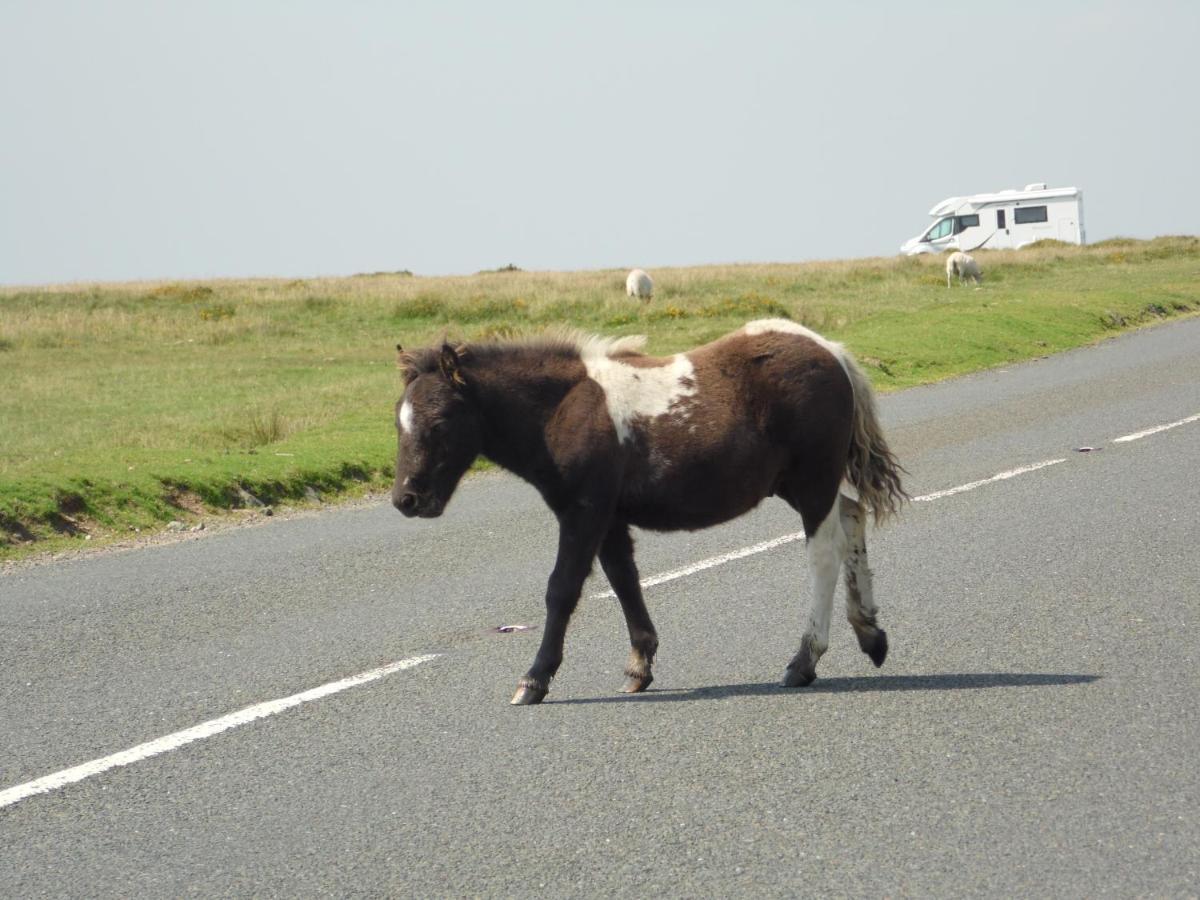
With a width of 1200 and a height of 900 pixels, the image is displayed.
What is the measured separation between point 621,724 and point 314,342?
30.2 m

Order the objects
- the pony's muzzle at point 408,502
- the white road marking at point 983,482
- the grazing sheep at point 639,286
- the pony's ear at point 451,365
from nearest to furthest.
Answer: the pony's muzzle at point 408,502 < the pony's ear at point 451,365 < the white road marking at point 983,482 < the grazing sheep at point 639,286

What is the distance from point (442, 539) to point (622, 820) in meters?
6.40

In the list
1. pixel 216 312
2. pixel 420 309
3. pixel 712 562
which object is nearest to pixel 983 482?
pixel 712 562

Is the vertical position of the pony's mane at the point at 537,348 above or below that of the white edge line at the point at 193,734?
above

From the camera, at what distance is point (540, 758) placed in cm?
575

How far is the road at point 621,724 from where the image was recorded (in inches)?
186

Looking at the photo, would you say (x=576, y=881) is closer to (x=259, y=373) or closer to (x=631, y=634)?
(x=631, y=634)

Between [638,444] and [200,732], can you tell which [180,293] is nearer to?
[200,732]

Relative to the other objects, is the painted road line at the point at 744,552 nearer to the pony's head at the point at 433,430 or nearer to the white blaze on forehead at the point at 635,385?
the white blaze on forehead at the point at 635,385

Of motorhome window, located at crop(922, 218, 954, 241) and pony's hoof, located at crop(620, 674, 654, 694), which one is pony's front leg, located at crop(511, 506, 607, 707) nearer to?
pony's hoof, located at crop(620, 674, 654, 694)

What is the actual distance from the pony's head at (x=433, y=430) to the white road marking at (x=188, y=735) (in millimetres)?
1021

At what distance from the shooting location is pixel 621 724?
614cm

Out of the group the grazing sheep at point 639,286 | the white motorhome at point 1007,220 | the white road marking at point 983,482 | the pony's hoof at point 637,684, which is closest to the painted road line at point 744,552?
the white road marking at point 983,482

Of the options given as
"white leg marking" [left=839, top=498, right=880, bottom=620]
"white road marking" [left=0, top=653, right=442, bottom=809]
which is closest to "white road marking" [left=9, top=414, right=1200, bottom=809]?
"white road marking" [left=0, top=653, right=442, bottom=809]
